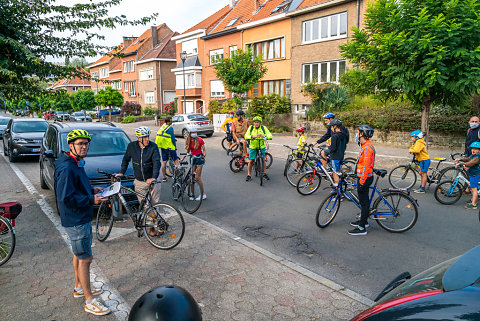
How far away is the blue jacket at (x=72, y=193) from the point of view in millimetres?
3758

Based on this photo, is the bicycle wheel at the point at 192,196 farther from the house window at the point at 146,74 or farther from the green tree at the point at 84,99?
the green tree at the point at 84,99

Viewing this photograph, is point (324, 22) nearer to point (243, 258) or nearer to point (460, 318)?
point (243, 258)

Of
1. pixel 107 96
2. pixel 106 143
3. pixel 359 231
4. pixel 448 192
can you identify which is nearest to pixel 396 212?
pixel 359 231

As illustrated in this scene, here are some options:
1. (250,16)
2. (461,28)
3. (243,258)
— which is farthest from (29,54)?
(250,16)

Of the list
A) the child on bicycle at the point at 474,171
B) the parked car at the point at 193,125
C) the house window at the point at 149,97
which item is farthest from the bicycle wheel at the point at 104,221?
the house window at the point at 149,97

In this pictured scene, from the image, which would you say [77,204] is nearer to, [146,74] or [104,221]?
[104,221]

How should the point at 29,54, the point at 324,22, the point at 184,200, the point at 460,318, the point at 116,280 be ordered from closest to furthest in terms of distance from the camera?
the point at 460,318 < the point at 116,280 < the point at 29,54 < the point at 184,200 < the point at 324,22

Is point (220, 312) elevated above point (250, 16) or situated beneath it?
situated beneath

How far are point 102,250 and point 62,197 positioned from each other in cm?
220

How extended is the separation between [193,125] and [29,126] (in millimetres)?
9352

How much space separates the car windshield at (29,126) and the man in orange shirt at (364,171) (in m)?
14.2

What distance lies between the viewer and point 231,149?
13625 millimetres

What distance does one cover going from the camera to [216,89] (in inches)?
1469

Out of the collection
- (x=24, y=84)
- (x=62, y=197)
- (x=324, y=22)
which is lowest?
(x=62, y=197)
